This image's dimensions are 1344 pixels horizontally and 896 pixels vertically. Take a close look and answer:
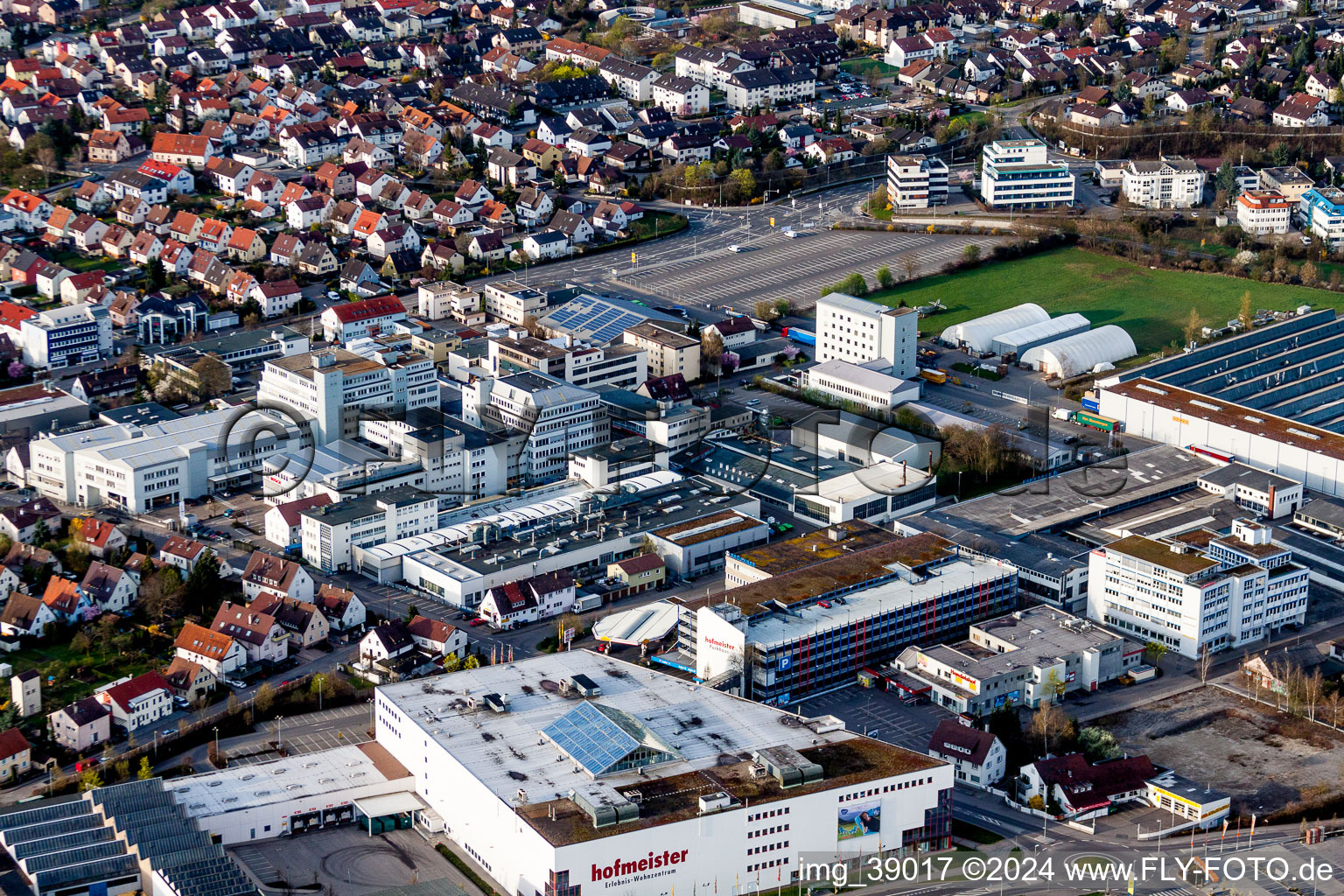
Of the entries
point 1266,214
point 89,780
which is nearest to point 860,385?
point 1266,214

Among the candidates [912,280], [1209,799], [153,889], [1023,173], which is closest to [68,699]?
[153,889]


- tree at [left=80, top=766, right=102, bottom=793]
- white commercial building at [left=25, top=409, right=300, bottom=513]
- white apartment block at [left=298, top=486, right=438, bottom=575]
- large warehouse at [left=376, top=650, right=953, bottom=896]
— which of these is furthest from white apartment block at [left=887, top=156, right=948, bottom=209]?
tree at [left=80, top=766, right=102, bottom=793]

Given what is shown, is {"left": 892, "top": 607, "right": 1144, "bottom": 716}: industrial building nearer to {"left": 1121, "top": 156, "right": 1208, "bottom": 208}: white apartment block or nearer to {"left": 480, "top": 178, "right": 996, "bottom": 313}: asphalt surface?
{"left": 480, "top": 178, "right": 996, "bottom": 313}: asphalt surface

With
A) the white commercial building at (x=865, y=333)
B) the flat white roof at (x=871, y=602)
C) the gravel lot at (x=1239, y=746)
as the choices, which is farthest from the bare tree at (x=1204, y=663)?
the white commercial building at (x=865, y=333)

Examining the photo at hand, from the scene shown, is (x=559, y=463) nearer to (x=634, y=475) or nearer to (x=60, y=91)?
(x=634, y=475)

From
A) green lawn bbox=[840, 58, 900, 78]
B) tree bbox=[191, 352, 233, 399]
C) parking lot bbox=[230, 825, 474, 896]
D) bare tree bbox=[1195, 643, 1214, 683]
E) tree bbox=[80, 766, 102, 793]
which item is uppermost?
green lawn bbox=[840, 58, 900, 78]

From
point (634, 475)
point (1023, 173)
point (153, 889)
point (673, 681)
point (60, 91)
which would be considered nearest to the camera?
point (153, 889)
